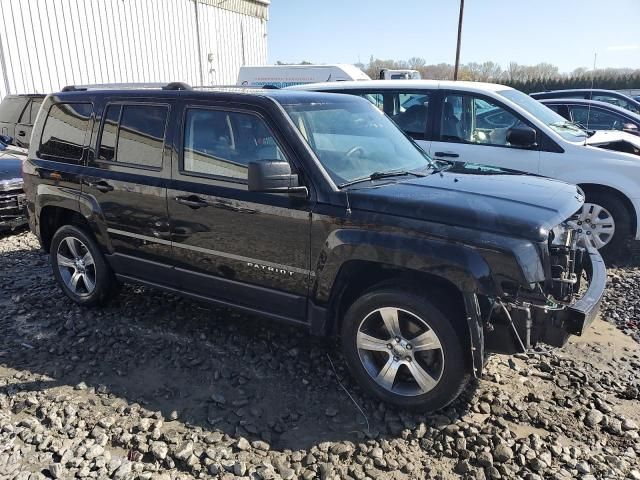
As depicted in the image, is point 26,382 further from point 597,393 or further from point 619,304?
point 619,304

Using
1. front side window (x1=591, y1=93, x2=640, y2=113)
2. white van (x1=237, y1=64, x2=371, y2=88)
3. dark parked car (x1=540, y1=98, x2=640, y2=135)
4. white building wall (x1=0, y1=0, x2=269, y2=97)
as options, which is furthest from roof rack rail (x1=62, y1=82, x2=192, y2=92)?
front side window (x1=591, y1=93, x2=640, y2=113)

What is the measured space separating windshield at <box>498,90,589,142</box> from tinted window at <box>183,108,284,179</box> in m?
3.94

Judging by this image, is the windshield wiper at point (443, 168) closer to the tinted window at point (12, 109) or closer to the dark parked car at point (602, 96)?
the dark parked car at point (602, 96)

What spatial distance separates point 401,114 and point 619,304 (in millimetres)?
3380

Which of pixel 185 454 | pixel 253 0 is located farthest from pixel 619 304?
pixel 253 0

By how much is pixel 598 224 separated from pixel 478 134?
1.74 metres

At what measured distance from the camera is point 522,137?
234 inches

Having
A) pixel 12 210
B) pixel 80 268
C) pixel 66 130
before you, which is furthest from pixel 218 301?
pixel 12 210

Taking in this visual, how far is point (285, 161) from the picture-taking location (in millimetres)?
3432

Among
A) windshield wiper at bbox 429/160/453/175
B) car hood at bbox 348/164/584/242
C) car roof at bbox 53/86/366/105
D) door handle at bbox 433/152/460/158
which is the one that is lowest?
door handle at bbox 433/152/460/158

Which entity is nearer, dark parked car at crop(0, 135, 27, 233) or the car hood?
the car hood

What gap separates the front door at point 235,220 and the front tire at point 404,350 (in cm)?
45

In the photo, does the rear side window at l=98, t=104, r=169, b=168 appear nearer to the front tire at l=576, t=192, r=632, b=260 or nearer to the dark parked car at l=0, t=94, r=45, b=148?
the front tire at l=576, t=192, r=632, b=260

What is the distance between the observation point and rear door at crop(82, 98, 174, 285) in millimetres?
4059
